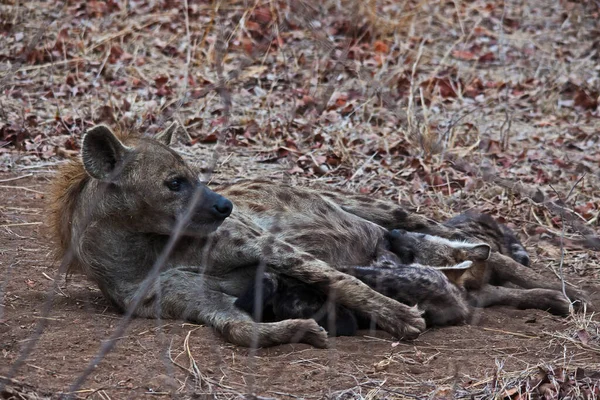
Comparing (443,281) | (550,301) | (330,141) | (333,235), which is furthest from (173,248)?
(330,141)

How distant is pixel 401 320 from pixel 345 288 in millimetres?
310

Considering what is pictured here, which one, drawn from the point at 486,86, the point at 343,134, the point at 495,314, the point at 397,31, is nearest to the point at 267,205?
the point at 495,314

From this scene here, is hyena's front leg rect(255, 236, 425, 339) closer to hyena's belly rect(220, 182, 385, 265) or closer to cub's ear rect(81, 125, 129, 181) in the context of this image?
hyena's belly rect(220, 182, 385, 265)

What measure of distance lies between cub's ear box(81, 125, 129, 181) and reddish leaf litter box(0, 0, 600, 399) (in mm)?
595

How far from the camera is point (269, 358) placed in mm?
4160

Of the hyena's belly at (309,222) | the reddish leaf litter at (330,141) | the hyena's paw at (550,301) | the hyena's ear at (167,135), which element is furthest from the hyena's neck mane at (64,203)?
the hyena's paw at (550,301)

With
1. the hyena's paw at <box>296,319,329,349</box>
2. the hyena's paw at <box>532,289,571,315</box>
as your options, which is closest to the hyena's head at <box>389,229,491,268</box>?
the hyena's paw at <box>532,289,571,315</box>

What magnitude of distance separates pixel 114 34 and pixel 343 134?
3044 millimetres

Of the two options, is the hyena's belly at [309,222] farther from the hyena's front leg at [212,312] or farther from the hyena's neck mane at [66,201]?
the hyena's neck mane at [66,201]

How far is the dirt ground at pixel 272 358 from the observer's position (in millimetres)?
Answer: 3791

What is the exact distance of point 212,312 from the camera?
4508 mm

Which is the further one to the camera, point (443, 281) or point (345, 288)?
point (443, 281)

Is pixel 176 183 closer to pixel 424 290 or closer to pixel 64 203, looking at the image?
pixel 64 203

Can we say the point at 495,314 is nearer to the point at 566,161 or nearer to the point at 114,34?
the point at 566,161
